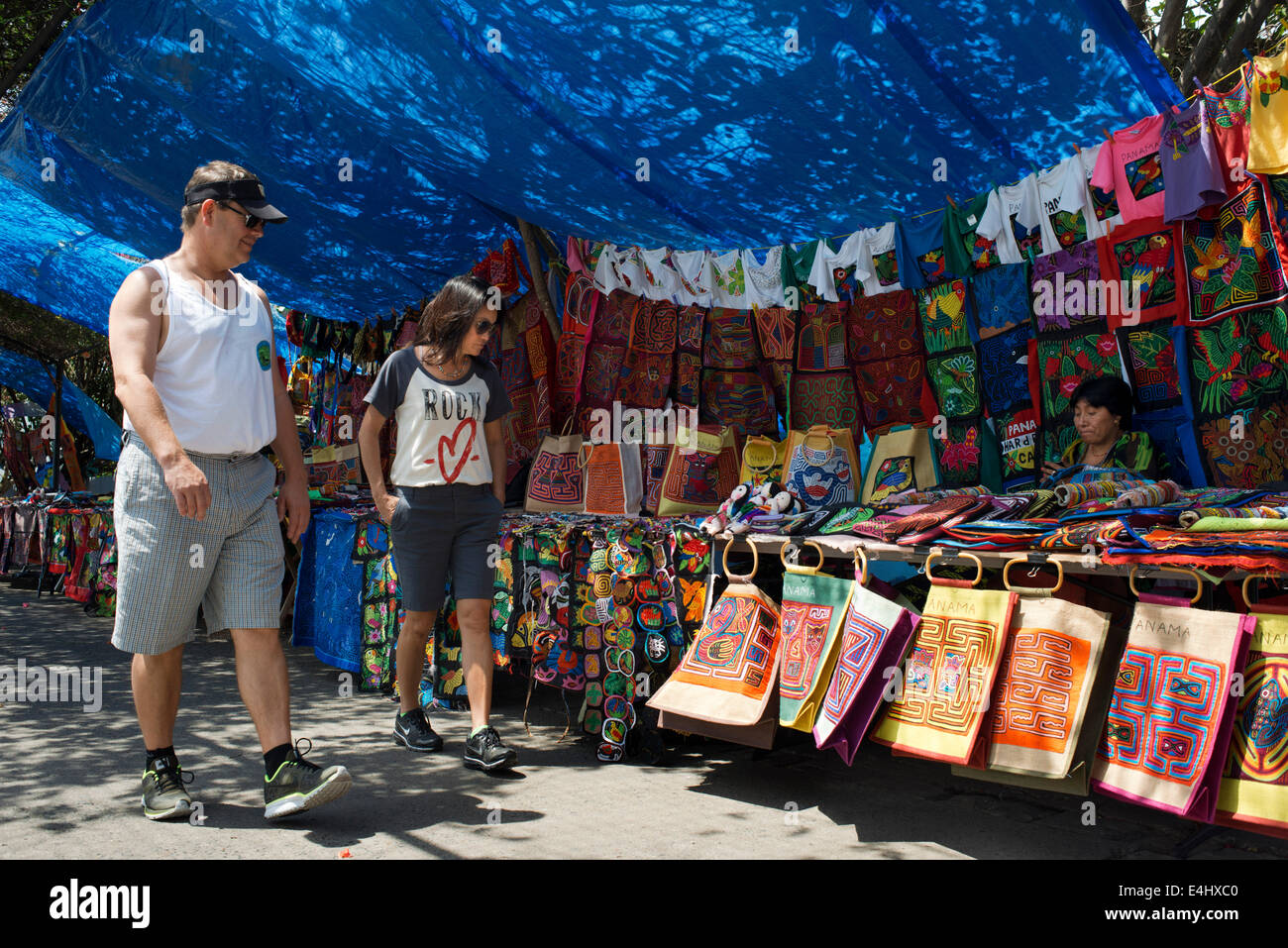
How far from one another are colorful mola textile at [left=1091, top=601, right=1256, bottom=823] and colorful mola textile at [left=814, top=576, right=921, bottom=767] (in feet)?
1.91

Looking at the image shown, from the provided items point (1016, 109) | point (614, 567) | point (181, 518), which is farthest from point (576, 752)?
point (1016, 109)

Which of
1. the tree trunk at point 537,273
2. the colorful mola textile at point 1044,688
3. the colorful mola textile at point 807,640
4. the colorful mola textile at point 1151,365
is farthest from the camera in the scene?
the tree trunk at point 537,273

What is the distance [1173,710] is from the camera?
2.29 m

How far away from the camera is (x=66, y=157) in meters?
5.61

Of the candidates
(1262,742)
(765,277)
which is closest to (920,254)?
(765,277)

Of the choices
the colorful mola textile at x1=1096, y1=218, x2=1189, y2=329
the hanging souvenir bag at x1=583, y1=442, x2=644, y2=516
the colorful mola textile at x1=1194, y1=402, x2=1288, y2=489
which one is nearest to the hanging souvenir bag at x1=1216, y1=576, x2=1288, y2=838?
the colorful mola textile at x1=1194, y1=402, x2=1288, y2=489

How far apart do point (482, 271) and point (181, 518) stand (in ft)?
13.3

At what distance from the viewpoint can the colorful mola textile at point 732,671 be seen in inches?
123

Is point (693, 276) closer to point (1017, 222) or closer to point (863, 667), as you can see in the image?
point (1017, 222)

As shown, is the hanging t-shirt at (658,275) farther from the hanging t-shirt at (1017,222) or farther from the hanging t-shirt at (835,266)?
the hanging t-shirt at (1017,222)

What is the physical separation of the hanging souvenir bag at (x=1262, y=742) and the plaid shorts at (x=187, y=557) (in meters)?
2.51

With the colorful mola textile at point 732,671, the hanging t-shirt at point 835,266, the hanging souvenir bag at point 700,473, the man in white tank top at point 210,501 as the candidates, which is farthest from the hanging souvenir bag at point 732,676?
the hanging souvenir bag at point 700,473

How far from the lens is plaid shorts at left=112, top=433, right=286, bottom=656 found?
2711 millimetres

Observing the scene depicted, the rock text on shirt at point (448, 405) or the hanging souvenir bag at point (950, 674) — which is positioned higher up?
the rock text on shirt at point (448, 405)
